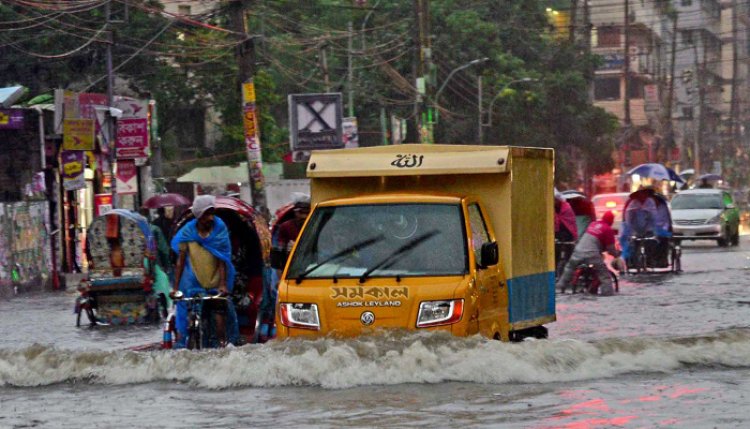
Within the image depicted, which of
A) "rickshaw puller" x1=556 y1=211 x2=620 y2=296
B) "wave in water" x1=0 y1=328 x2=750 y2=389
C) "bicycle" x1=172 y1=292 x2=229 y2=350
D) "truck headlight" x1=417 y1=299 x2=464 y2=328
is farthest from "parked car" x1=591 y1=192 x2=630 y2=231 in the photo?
"truck headlight" x1=417 y1=299 x2=464 y2=328

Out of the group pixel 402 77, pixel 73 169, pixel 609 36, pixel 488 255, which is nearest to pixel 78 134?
pixel 73 169

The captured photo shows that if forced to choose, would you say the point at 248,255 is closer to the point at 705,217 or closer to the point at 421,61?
the point at 421,61

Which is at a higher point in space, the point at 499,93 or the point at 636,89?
the point at 636,89

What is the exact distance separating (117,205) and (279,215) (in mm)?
19878

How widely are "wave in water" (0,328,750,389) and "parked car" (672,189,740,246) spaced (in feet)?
97.0

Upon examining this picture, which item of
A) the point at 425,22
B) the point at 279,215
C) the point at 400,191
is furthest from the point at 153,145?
the point at 400,191

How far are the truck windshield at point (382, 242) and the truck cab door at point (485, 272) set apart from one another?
0.15 metres

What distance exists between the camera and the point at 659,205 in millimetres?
31203

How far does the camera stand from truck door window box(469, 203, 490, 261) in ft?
43.5

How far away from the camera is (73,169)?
3469 cm

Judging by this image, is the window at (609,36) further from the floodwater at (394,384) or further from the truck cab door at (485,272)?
the truck cab door at (485,272)

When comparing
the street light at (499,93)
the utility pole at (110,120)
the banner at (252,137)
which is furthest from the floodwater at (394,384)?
the street light at (499,93)

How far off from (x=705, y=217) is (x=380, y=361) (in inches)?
1299

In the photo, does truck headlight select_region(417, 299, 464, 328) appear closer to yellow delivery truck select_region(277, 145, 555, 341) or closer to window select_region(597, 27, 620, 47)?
yellow delivery truck select_region(277, 145, 555, 341)
